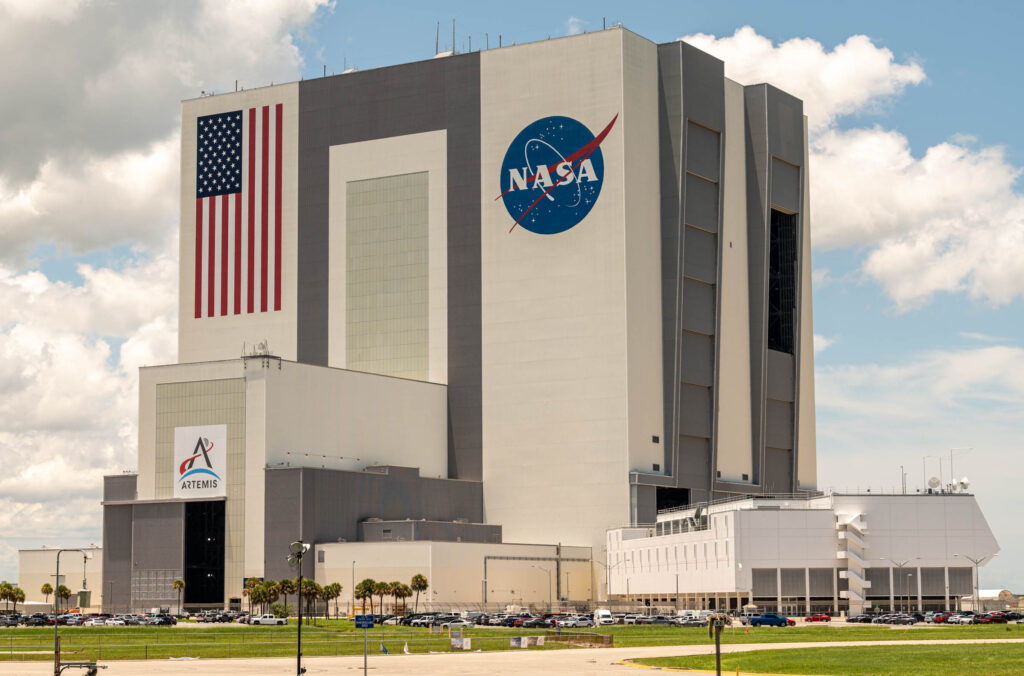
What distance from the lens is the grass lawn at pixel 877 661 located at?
229ft

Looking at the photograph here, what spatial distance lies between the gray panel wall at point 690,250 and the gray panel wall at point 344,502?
26359 mm

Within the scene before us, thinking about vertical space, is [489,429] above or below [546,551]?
above

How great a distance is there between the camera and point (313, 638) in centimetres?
10844

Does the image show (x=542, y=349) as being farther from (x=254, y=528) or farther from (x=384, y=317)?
(x=254, y=528)

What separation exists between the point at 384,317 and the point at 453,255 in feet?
40.1

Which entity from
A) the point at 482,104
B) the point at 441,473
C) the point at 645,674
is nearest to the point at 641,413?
the point at 441,473

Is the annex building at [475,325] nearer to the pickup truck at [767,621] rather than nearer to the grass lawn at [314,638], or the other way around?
the grass lawn at [314,638]

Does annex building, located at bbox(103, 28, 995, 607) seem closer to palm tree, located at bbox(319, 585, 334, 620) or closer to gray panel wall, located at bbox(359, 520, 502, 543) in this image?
gray panel wall, located at bbox(359, 520, 502, 543)

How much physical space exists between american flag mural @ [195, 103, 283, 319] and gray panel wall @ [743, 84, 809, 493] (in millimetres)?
60973

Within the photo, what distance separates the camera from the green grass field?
94.2 m

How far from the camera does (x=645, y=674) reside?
7094 cm

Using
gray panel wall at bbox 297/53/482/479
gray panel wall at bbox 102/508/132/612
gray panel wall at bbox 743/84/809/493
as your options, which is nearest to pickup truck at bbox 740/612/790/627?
gray panel wall at bbox 297/53/482/479

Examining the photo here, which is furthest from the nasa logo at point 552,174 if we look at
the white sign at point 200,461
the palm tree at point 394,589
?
the palm tree at point 394,589

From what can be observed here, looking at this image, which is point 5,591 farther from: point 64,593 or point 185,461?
point 185,461
